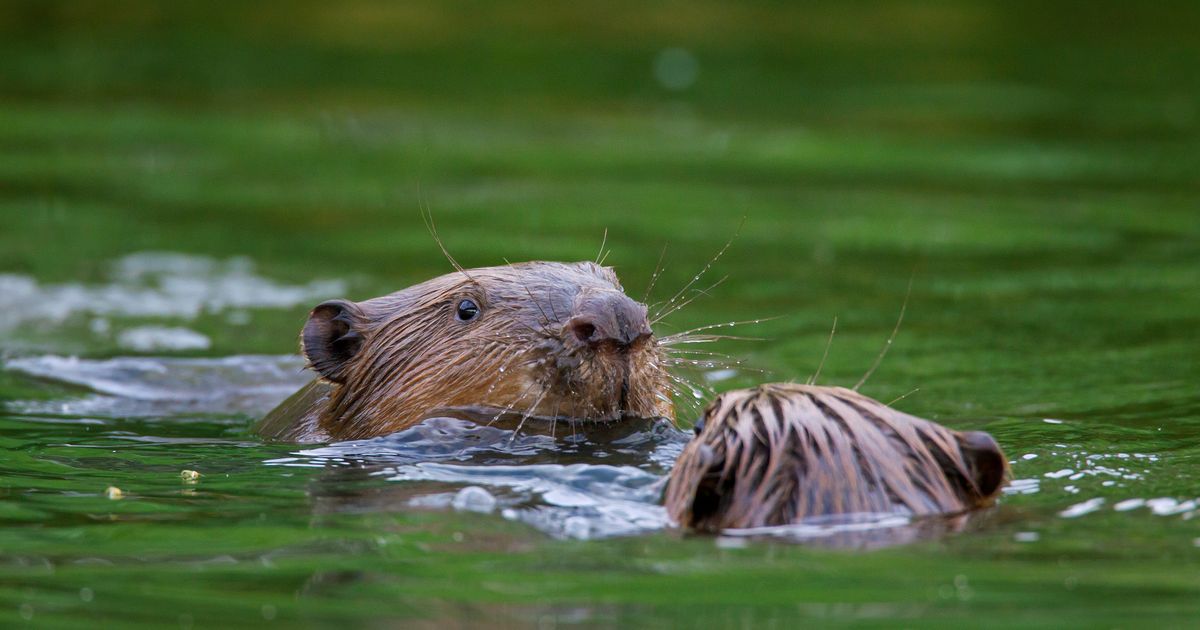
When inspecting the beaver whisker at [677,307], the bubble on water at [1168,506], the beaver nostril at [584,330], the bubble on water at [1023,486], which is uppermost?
the beaver whisker at [677,307]

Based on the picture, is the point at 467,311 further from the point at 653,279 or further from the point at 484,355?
the point at 653,279

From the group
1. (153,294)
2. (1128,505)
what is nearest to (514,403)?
(1128,505)

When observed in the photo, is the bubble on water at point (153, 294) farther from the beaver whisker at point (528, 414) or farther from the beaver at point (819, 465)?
the beaver at point (819, 465)

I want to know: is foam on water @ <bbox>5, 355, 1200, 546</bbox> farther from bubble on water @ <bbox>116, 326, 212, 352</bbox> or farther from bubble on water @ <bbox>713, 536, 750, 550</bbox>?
bubble on water @ <bbox>116, 326, 212, 352</bbox>

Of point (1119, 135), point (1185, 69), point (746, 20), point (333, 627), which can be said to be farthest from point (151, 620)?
point (746, 20)

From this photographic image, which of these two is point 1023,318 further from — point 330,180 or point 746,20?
point 746,20

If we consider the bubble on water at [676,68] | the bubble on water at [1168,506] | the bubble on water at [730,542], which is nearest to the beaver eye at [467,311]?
the bubble on water at [730,542]

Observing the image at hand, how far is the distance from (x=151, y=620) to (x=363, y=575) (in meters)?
0.54

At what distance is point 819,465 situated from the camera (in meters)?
4.39

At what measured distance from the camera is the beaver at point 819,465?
4383mm

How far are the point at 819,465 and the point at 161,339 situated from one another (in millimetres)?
5615

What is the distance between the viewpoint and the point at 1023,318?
9.13 metres

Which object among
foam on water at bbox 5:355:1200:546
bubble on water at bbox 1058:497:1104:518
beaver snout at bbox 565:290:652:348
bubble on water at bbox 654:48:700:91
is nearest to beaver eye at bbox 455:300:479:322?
foam on water at bbox 5:355:1200:546

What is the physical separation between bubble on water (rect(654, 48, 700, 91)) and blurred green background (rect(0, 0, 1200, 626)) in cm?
9
